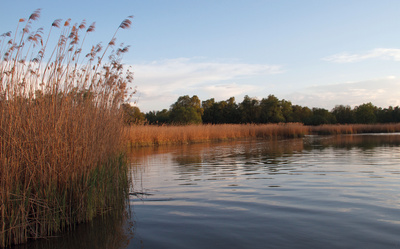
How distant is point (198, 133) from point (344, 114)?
49756 mm

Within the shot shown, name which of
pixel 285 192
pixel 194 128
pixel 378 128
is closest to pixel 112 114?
pixel 285 192

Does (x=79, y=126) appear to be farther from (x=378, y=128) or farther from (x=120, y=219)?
(x=378, y=128)

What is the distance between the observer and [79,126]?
455cm

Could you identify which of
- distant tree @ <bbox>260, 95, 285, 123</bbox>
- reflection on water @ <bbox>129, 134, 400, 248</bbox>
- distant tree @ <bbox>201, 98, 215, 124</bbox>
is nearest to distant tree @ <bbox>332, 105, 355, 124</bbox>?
distant tree @ <bbox>260, 95, 285, 123</bbox>

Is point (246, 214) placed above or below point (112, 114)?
below

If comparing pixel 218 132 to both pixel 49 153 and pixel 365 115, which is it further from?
pixel 365 115

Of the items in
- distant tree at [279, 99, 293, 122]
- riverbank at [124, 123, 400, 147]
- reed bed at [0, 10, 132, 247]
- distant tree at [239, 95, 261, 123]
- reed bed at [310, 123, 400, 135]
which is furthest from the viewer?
distant tree at [279, 99, 293, 122]

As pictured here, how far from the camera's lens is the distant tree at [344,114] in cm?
6512

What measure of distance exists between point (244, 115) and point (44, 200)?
5695 centimetres

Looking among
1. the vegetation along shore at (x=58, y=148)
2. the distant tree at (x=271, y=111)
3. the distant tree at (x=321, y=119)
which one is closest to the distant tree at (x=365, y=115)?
the distant tree at (x=321, y=119)

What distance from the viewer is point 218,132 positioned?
2905 cm

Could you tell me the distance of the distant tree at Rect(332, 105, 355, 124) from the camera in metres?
65.1

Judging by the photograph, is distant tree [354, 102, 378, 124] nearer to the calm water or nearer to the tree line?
the tree line

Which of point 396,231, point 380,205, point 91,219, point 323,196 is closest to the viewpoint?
point 396,231
